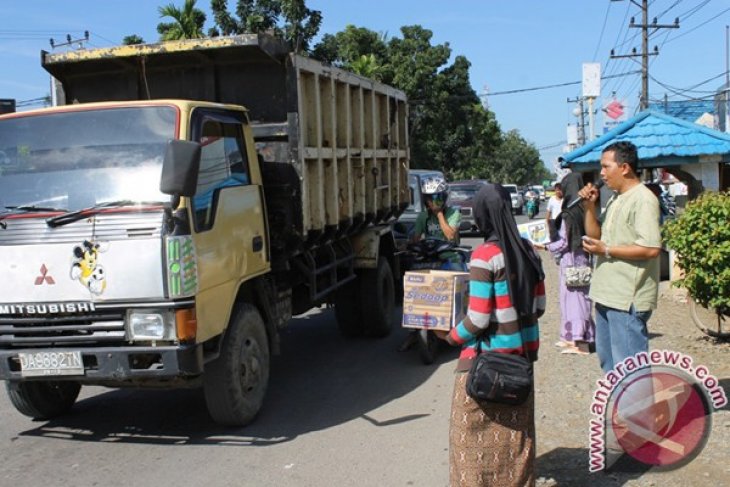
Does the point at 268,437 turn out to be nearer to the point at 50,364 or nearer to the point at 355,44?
the point at 50,364

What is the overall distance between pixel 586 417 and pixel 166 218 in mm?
3390

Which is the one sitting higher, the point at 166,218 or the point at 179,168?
the point at 179,168

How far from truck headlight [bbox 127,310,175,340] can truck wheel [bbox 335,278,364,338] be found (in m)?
4.20

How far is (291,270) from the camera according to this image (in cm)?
695

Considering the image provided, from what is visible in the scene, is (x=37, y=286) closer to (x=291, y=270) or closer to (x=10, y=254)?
(x=10, y=254)

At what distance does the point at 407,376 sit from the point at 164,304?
319 centimetres

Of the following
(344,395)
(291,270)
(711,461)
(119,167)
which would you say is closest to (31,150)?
(119,167)

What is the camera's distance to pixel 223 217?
5.30 m

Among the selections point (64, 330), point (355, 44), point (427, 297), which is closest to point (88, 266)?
point (64, 330)

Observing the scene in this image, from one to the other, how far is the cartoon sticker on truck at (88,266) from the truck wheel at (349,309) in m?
4.34

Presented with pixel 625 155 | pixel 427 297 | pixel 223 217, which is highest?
pixel 625 155

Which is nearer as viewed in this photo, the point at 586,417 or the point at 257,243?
the point at 586,417

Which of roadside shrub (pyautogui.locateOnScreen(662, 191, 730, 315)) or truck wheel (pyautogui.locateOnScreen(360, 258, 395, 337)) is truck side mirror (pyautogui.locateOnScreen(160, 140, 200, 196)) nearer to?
truck wheel (pyautogui.locateOnScreen(360, 258, 395, 337))

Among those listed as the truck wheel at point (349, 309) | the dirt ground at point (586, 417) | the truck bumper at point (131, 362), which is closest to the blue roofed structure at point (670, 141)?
the dirt ground at point (586, 417)
